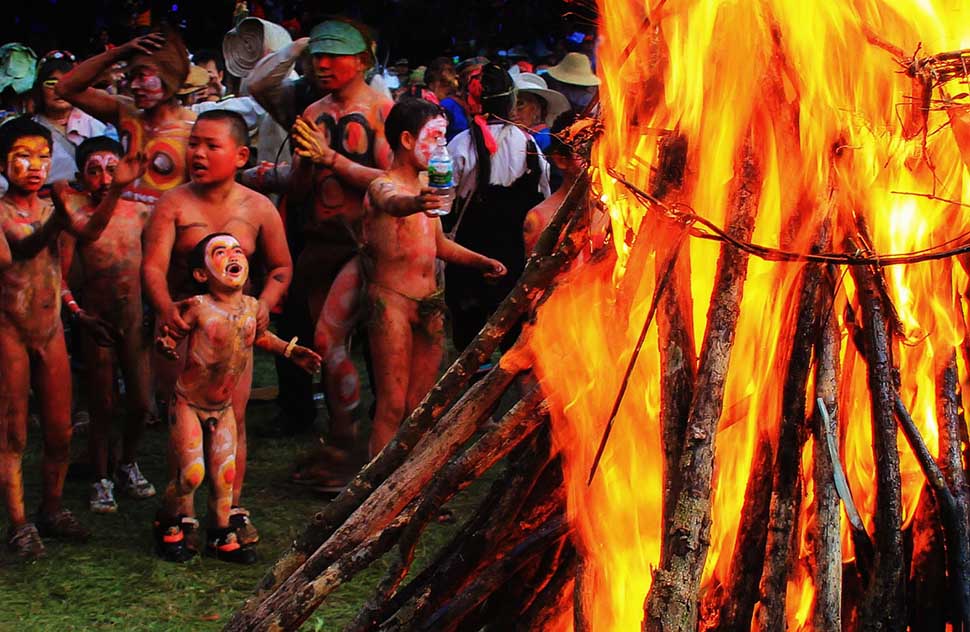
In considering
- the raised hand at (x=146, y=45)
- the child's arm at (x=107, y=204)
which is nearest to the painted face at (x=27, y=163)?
the child's arm at (x=107, y=204)

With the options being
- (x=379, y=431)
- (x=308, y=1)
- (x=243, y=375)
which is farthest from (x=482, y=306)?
(x=308, y=1)

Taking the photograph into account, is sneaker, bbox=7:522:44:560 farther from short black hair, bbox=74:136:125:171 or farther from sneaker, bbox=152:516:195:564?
short black hair, bbox=74:136:125:171

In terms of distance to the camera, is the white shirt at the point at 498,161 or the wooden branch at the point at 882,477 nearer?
the wooden branch at the point at 882,477

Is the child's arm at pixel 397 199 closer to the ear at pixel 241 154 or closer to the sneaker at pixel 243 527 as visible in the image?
the ear at pixel 241 154

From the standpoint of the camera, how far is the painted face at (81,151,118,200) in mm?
6375

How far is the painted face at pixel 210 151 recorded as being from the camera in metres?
5.80

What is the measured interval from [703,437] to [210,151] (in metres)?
3.54

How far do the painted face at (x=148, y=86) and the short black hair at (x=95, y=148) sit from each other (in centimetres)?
26

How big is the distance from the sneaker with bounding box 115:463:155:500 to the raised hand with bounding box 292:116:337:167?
179 cm

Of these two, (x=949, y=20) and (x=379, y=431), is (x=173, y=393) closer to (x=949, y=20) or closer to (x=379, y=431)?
(x=379, y=431)

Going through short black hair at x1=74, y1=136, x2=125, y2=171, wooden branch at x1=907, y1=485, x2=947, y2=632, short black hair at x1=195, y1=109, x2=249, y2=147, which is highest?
short black hair at x1=195, y1=109, x2=249, y2=147

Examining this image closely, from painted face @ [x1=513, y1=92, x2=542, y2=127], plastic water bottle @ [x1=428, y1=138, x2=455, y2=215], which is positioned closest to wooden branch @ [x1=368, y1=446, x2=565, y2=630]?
plastic water bottle @ [x1=428, y1=138, x2=455, y2=215]

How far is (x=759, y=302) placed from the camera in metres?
3.15

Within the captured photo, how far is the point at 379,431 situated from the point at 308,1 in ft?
27.3
